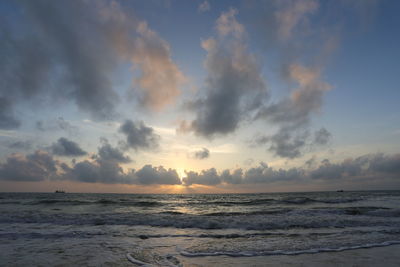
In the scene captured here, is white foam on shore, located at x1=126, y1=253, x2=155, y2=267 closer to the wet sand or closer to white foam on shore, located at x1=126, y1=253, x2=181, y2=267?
white foam on shore, located at x1=126, y1=253, x2=181, y2=267

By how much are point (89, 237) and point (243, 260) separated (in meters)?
8.52

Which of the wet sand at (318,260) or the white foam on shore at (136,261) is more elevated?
the white foam on shore at (136,261)

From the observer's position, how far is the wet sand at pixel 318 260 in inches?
313

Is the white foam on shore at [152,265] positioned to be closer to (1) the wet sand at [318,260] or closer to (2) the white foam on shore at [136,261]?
(2) the white foam on shore at [136,261]

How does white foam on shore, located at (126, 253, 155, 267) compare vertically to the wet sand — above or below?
above

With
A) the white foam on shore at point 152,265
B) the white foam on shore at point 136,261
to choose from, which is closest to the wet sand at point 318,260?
the white foam on shore at point 152,265

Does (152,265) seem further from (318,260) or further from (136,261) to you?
(318,260)

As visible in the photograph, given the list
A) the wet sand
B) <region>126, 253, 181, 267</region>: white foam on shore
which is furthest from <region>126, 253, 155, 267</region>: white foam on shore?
the wet sand

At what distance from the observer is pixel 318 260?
27.3 ft

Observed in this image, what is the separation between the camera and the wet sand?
7.94 m

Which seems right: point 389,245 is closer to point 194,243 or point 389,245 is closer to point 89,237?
point 194,243

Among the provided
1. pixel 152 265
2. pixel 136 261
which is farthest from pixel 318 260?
pixel 136 261

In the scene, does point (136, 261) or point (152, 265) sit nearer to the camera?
point (152, 265)

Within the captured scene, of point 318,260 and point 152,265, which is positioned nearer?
point 152,265
